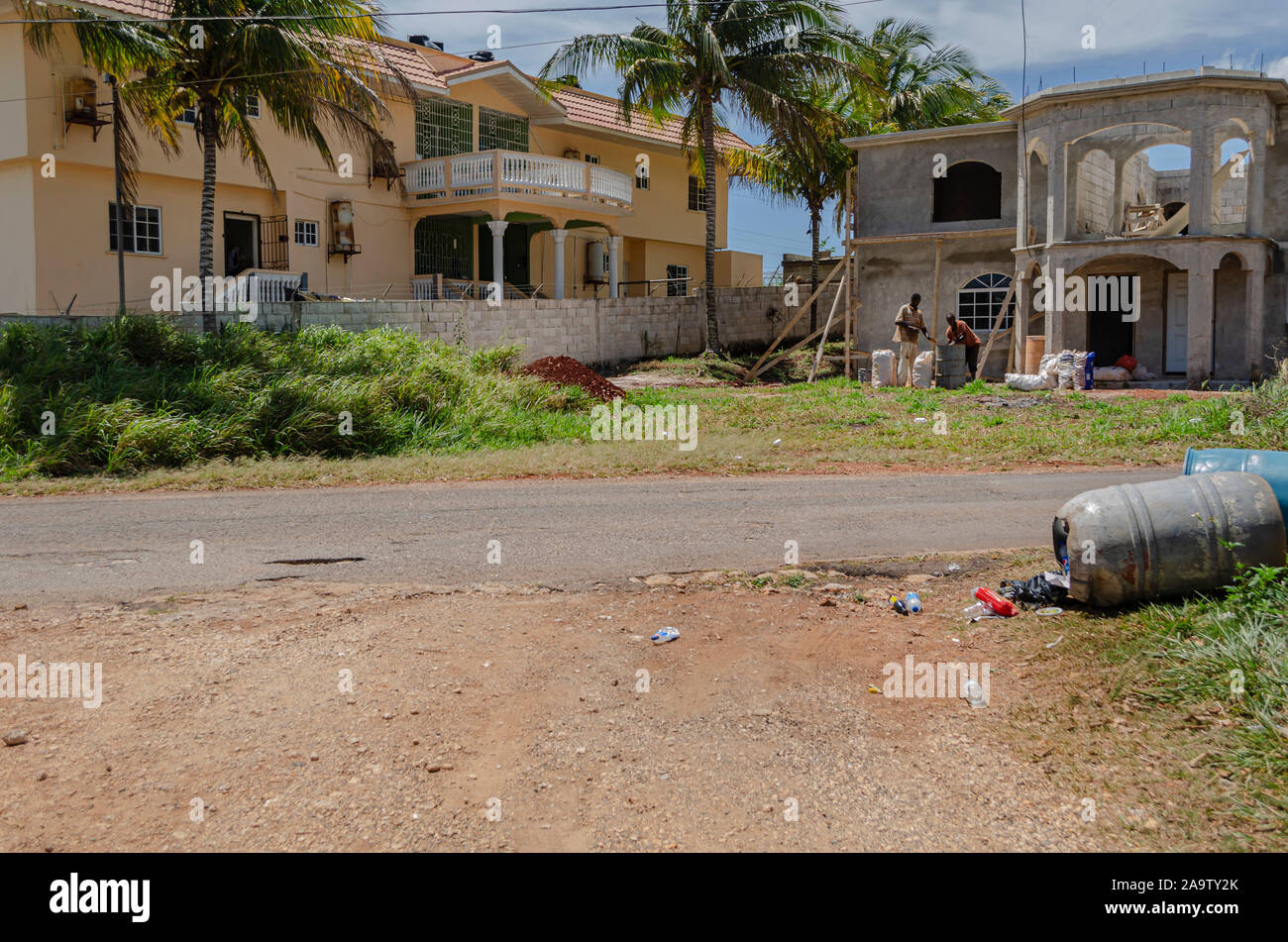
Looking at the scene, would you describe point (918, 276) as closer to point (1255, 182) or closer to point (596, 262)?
point (1255, 182)

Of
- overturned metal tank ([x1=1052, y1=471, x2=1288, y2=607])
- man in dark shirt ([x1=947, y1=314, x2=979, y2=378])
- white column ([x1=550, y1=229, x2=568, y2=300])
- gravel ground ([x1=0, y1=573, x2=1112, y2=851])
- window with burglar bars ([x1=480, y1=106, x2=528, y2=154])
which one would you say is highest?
window with burglar bars ([x1=480, y1=106, x2=528, y2=154])

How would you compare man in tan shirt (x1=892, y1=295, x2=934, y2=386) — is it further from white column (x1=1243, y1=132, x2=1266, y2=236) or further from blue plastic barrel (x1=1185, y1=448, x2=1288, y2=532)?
blue plastic barrel (x1=1185, y1=448, x2=1288, y2=532)

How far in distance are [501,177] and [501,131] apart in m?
5.54

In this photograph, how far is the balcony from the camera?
2600 cm

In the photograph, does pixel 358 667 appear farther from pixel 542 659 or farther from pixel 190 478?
pixel 190 478

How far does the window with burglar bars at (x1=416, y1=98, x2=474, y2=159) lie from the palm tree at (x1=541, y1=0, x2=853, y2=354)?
14.2 feet

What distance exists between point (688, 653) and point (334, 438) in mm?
9768

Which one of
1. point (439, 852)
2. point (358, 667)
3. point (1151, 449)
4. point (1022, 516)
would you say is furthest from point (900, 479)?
point (439, 852)

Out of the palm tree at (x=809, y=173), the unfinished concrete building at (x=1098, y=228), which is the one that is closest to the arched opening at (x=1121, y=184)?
the unfinished concrete building at (x=1098, y=228)

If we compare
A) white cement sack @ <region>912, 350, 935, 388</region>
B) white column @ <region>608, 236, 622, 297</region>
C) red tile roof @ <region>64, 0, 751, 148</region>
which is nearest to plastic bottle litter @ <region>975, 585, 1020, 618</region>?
white cement sack @ <region>912, 350, 935, 388</region>

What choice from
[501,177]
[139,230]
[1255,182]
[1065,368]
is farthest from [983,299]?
A: [139,230]

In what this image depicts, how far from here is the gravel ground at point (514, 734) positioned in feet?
13.3

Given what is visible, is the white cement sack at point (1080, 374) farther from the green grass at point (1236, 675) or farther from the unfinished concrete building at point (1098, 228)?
the green grass at point (1236, 675)

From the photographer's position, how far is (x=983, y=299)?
2636 cm
